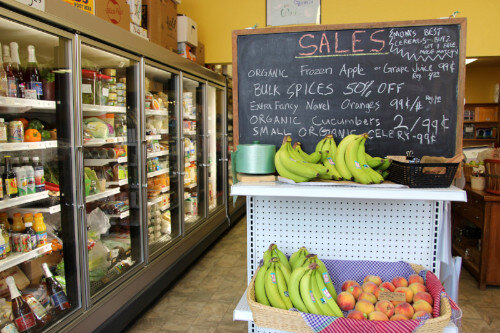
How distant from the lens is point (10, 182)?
2215mm

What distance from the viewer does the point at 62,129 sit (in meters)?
2.49

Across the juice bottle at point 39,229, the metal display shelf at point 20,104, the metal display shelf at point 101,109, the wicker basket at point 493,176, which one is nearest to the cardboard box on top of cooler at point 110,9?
the metal display shelf at point 101,109

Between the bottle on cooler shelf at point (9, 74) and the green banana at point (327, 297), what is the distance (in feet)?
6.52

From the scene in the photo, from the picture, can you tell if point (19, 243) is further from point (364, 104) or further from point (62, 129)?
point (364, 104)

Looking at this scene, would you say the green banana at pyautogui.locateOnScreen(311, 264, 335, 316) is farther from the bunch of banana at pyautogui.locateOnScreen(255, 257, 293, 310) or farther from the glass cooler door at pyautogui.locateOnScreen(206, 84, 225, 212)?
the glass cooler door at pyautogui.locateOnScreen(206, 84, 225, 212)

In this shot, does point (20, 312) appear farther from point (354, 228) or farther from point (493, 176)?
point (493, 176)

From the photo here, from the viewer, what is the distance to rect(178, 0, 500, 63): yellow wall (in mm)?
4891

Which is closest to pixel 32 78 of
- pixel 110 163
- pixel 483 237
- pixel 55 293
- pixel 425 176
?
pixel 110 163

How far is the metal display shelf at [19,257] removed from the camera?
2127mm

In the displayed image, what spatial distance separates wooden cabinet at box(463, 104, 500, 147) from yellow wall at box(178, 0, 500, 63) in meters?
4.12

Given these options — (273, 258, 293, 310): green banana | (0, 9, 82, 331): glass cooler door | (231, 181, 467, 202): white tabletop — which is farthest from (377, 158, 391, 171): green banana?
(0, 9, 82, 331): glass cooler door

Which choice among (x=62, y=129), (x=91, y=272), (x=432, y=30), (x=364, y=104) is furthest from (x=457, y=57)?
(x=91, y=272)

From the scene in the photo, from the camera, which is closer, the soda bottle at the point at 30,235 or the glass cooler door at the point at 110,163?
the soda bottle at the point at 30,235

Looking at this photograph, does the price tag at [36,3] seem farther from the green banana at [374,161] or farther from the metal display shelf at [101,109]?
the green banana at [374,161]
